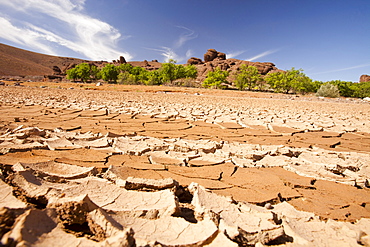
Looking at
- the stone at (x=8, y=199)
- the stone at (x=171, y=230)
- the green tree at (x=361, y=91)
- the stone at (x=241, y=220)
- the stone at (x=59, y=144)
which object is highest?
the green tree at (x=361, y=91)

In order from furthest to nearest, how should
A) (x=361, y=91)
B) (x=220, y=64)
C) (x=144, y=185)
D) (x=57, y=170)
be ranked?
1. (x=220, y=64)
2. (x=361, y=91)
3. (x=57, y=170)
4. (x=144, y=185)

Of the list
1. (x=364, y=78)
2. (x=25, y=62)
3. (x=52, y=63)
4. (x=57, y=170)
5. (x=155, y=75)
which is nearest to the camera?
(x=57, y=170)

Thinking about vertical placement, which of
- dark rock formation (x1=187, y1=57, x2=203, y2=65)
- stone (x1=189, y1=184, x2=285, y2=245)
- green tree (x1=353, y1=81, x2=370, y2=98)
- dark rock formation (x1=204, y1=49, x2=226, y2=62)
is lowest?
stone (x1=189, y1=184, x2=285, y2=245)

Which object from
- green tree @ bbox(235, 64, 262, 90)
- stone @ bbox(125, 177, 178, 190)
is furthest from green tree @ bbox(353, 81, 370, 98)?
stone @ bbox(125, 177, 178, 190)

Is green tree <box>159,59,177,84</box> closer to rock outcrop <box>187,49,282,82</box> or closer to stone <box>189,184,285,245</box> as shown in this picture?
rock outcrop <box>187,49,282,82</box>

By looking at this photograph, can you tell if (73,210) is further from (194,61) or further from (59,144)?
(194,61)

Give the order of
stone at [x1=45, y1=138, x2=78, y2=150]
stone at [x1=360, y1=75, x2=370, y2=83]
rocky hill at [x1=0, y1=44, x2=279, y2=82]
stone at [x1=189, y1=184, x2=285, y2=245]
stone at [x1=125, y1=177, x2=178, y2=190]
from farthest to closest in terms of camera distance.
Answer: stone at [x1=360, y1=75, x2=370, y2=83], rocky hill at [x1=0, y1=44, x2=279, y2=82], stone at [x1=45, y1=138, x2=78, y2=150], stone at [x1=125, y1=177, x2=178, y2=190], stone at [x1=189, y1=184, x2=285, y2=245]

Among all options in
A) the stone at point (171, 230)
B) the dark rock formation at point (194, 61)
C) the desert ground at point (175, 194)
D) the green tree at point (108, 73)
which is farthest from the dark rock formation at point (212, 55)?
the stone at point (171, 230)

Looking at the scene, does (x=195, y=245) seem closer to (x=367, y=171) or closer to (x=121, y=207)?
(x=121, y=207)

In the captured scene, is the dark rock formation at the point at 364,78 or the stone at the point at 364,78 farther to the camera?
the dark rock formation at the point at 364,78

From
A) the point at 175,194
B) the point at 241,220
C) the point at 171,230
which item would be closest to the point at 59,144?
the point at 175,194

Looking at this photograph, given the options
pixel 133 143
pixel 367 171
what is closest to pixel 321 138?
pixel 367 171

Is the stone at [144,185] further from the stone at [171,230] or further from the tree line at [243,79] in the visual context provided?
the tree line at [243,79]

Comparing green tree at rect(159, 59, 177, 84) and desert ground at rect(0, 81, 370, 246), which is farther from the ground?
green tree at rect(159, 59, 177, 84)
